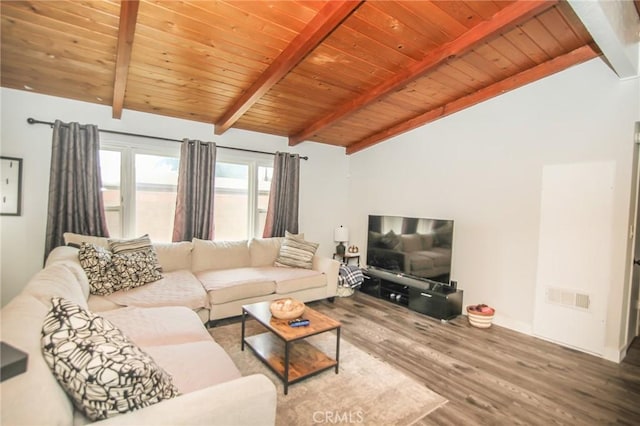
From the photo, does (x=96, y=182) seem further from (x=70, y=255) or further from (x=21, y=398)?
(x=21, y=398)

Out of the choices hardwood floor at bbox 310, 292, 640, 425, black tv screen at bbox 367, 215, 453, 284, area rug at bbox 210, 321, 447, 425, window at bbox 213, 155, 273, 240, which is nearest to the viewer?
area rug at bbox 210, 321, 447, 425

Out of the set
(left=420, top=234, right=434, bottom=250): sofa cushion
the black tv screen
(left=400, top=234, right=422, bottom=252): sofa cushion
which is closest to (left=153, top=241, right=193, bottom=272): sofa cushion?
the black tv screen

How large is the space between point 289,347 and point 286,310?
0.27 meters

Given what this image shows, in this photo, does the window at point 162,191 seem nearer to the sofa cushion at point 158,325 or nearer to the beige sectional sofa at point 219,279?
the beige sectional sofa at point 219,279

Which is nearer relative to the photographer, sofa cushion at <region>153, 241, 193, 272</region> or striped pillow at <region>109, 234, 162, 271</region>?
striped pillow at <region>109, 234, 162, 271</region>

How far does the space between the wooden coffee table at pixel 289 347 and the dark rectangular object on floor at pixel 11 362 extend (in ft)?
5.08

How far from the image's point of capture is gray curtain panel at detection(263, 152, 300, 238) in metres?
4.66

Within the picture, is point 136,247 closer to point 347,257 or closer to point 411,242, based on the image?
point 347,257

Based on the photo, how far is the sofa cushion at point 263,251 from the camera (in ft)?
13.7

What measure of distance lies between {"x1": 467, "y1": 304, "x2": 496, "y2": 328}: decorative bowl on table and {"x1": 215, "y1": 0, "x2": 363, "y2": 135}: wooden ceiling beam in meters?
3.21

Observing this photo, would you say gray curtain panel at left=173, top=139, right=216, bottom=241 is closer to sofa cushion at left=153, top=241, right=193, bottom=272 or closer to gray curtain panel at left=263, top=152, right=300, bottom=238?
sofa cushion at left=153, top=241, right=193, bottom=272

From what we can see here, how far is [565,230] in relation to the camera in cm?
305

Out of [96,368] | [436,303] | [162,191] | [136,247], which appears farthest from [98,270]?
[436,303]

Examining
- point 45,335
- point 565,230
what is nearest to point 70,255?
point 45,335
